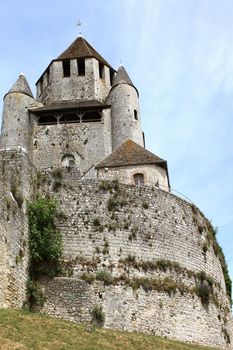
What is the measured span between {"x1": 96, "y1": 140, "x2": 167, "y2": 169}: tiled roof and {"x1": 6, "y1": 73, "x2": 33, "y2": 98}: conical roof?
426 inches

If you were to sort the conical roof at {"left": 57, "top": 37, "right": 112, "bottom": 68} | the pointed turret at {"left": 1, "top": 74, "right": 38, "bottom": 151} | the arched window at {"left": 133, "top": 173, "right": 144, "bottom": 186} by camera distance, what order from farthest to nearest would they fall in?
the conical roof at {"left": 57, "top": 37, "right": 112, "bottom": 68} < the pointed turret at {"left": 1, "top": 74, "right": 38, "bottom": 151} < the arched window at {"left": 133, "top": 173, "right": 144, "bottom": 186}

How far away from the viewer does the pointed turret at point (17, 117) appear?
36.5 m

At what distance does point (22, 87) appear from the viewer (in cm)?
3934

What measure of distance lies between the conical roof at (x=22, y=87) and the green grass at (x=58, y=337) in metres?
23.3

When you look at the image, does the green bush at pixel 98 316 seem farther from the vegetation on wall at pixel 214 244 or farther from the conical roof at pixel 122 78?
the conical roof at pixel 122 78

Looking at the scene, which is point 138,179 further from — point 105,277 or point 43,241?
point 43,241

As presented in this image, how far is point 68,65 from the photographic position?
41.6 metres

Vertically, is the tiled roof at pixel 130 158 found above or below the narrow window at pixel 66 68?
below

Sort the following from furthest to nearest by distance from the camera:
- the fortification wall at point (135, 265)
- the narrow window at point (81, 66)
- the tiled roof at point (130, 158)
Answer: the narrow window at point (81, 66)
the tiled roof at point (130, 158)
the fortification wall at point (135, 265)

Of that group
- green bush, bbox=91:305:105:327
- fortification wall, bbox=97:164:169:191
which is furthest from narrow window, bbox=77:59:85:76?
green bush, bbox=91:305:105:327

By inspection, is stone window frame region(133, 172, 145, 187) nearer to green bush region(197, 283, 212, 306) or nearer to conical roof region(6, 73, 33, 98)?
green bush region(197, 283, 212, 306)

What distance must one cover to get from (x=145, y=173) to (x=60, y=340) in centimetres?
1438

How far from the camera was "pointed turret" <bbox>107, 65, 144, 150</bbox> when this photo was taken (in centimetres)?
3641

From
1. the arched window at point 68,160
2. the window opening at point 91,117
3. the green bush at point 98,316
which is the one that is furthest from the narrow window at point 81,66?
the green bush at point 98,316
